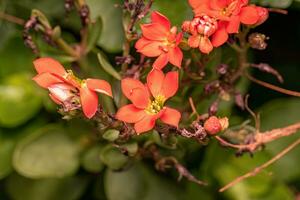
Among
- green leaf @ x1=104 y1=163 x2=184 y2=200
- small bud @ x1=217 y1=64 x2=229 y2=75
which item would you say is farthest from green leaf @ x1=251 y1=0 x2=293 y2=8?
green leaf @ x1=104 y1=163 x2=184 y2=200

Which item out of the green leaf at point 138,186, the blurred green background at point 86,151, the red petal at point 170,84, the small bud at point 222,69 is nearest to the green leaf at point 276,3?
the blurred green background at point 86,151

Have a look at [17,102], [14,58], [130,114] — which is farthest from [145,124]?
[14,58]

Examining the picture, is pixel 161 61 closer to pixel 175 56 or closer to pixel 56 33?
pixel 175 56

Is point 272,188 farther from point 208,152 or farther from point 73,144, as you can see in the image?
point 73,144

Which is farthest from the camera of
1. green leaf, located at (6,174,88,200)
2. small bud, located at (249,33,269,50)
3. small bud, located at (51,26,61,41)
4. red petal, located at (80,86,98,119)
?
green leaf, located at (6,174,88,200)

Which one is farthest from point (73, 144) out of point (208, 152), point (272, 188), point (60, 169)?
point (272, 188)

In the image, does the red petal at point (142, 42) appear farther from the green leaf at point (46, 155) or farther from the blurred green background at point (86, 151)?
the green leaf at point (46, 155)

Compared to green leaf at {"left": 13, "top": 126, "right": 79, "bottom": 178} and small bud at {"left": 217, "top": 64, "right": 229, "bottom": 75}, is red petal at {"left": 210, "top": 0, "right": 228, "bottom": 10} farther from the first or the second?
green leaf at {"left": 13, "top": 126, "right": 79, "bottom": 178}
